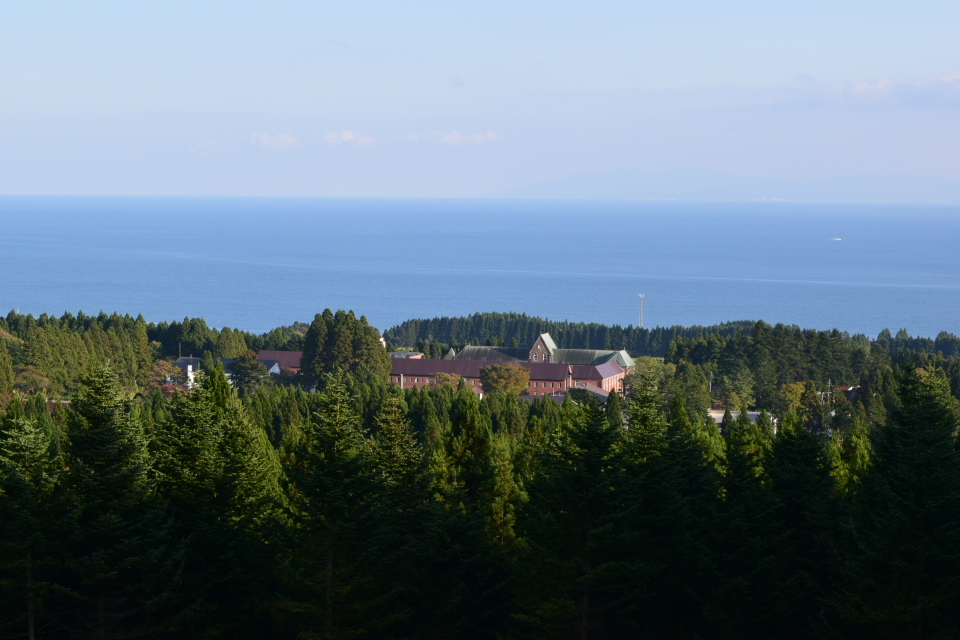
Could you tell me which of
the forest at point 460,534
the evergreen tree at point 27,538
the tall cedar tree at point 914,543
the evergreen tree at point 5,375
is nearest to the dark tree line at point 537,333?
the evergreen tree at point 5,375

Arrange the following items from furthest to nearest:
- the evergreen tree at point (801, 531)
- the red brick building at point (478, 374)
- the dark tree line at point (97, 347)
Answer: the red brick building at point (478, 374) → the dark tree line at point (97, 347) → the evergreen tree at point (801, 531)

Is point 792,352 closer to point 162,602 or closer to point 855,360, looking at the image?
point 855,360

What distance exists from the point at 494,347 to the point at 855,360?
30.1 m

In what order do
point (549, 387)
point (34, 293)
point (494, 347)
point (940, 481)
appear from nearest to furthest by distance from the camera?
1. point (940, 481)
2. point (549, 387)
3. point (494, 347)
4. point (34, 293)

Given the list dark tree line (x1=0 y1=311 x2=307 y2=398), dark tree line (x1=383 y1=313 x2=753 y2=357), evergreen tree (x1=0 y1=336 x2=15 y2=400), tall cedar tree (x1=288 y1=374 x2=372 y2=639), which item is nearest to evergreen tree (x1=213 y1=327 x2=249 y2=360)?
dark tree line (x1=0 y1=311 x2=307 y2=398)

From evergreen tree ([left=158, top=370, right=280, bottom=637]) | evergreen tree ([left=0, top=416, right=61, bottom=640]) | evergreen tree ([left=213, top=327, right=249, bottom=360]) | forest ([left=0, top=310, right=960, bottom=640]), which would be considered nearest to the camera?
forest ([left=0, top=310, right=960, bottom=640])

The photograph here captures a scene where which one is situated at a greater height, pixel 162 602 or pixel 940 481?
pixel 940 481

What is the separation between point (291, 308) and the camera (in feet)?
536

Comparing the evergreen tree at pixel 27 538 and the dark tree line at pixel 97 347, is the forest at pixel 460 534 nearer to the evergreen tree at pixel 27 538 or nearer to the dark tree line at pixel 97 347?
the evergreen tree at pixel 27 538

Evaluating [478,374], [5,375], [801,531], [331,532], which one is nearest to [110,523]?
[331,532]

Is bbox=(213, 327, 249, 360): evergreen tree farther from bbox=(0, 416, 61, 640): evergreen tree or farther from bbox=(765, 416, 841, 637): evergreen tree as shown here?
bbox=(765, 416, 841, 637): evergreen tree

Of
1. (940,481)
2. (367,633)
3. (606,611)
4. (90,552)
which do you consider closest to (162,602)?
(90,552)

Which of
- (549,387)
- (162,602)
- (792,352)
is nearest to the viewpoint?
(162,602)

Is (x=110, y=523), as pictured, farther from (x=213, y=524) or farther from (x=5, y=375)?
(x=5, y=375)
